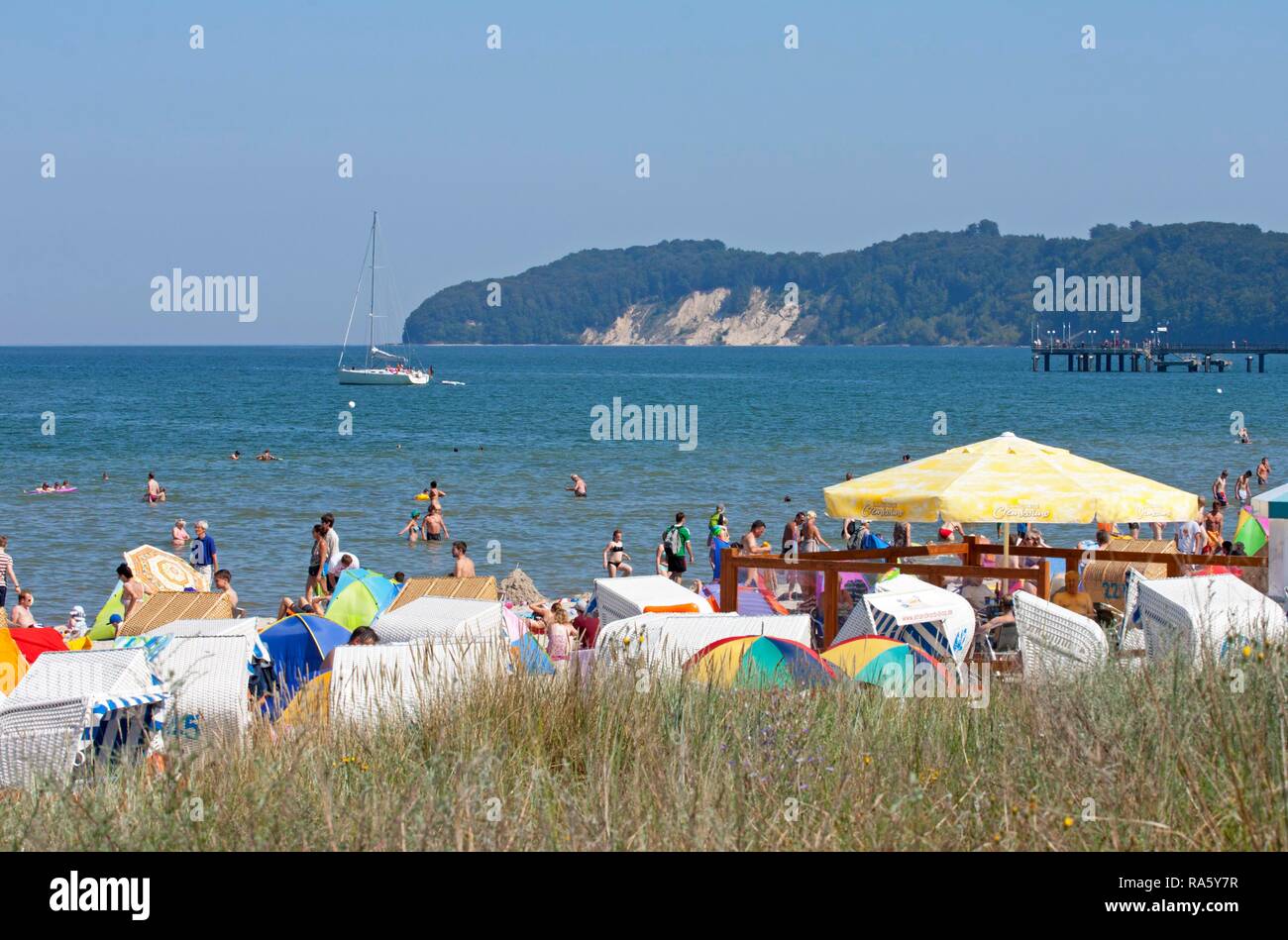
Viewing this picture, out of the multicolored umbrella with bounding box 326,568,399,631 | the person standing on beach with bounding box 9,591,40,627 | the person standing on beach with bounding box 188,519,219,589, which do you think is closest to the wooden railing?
the multicolored umbrella with bounding box 326,568,399,631

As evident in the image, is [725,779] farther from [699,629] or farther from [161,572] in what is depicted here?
[161,572]

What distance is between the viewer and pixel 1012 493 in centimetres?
1065

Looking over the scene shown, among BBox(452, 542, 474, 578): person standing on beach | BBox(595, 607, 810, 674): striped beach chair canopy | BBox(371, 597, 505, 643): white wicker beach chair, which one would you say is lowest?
BBox(452, 542, 474, 578): person standing on beach

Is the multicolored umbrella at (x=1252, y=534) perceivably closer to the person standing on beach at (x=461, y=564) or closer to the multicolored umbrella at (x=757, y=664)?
the person standing on beach at (x=461, y=564)

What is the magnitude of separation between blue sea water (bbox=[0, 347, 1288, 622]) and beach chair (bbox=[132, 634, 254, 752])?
10382 millimetres

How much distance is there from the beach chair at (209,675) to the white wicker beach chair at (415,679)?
24.7 inches

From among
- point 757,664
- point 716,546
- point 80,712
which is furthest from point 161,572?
point 757,664

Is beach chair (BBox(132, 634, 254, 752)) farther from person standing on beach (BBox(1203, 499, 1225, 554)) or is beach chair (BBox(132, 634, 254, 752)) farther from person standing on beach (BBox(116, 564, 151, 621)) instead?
person standing on beach (BBox(1203, 499, 1225, 554))

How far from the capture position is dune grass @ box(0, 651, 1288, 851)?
402 centimetres

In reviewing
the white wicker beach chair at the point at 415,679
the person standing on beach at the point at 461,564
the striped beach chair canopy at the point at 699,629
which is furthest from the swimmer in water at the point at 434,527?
the white wicker beach chair at the point at 415,679

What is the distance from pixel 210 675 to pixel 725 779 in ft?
14.7

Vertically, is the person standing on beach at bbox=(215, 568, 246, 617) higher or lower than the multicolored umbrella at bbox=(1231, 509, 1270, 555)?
lower

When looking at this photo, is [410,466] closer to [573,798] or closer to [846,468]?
[846,468]
